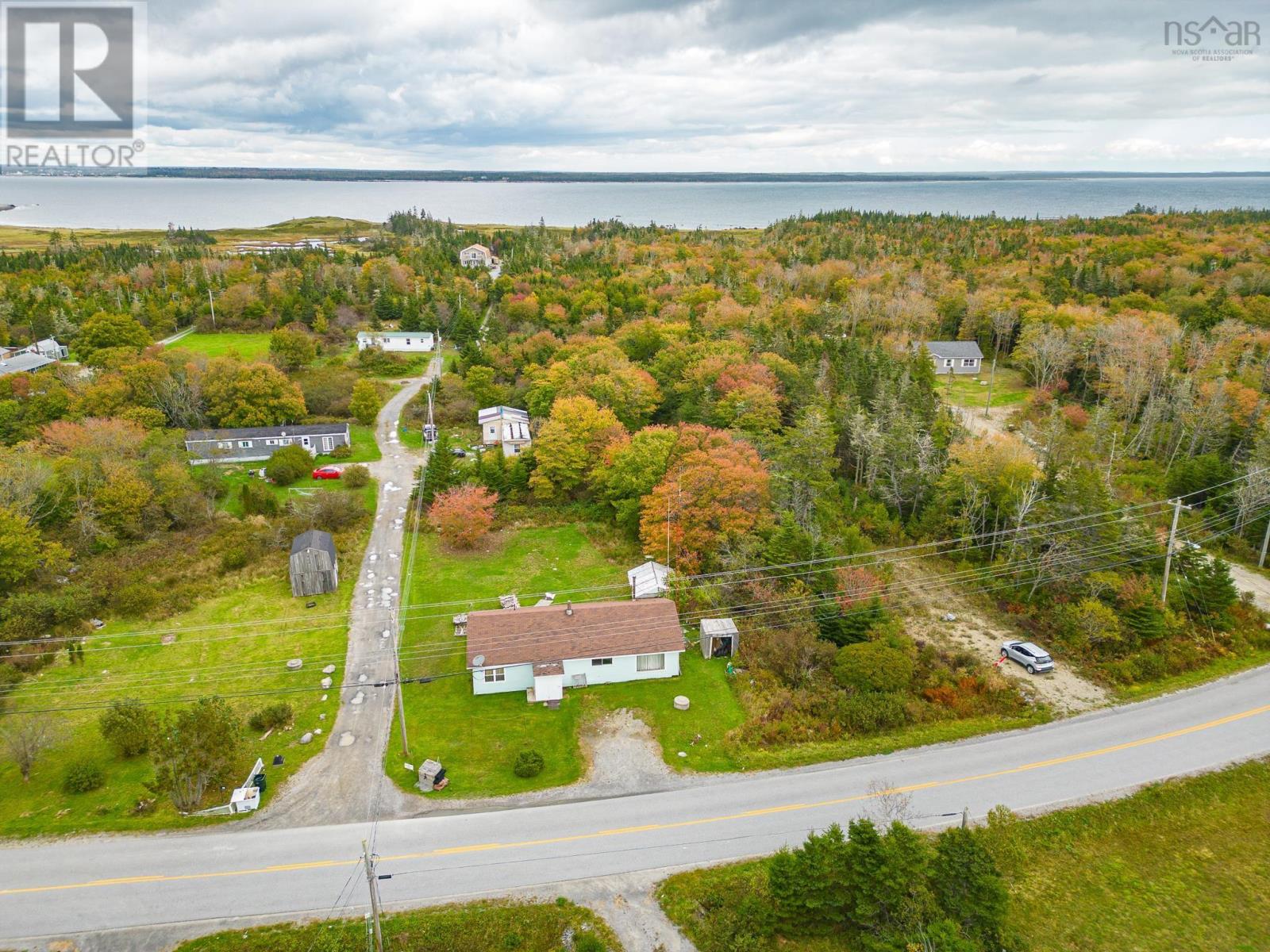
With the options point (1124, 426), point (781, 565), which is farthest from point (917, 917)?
point (1124, 426)

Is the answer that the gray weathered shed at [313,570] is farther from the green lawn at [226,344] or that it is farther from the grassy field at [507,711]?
the green lawn at [226,344]

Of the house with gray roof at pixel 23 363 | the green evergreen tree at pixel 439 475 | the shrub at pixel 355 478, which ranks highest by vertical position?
the house with gray roof at pixel 23 363

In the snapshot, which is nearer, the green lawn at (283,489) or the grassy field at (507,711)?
the grassy field at (507,711)

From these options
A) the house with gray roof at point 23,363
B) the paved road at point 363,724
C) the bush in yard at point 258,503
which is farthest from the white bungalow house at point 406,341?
the paved road at point 363,724

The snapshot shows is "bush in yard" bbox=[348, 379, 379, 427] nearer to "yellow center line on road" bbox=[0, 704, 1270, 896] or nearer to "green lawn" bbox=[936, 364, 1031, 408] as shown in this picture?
"yellow center line on road" bbox=[0, 704, 1270, 896]

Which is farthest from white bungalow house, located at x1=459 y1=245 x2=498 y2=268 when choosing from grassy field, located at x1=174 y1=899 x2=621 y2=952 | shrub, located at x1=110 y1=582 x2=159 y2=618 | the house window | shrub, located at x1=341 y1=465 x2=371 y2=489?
grassy field, located at x1=174 y1=899 x2=621 y2=952

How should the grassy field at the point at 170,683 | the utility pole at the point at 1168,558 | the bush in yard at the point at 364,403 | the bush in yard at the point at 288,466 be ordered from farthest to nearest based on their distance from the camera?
the bush in yard at the point at 364,403
the bush in yard at the point at 288,466
the utility pole at the point at 1168,558
the grassy field at the point at 170,683
